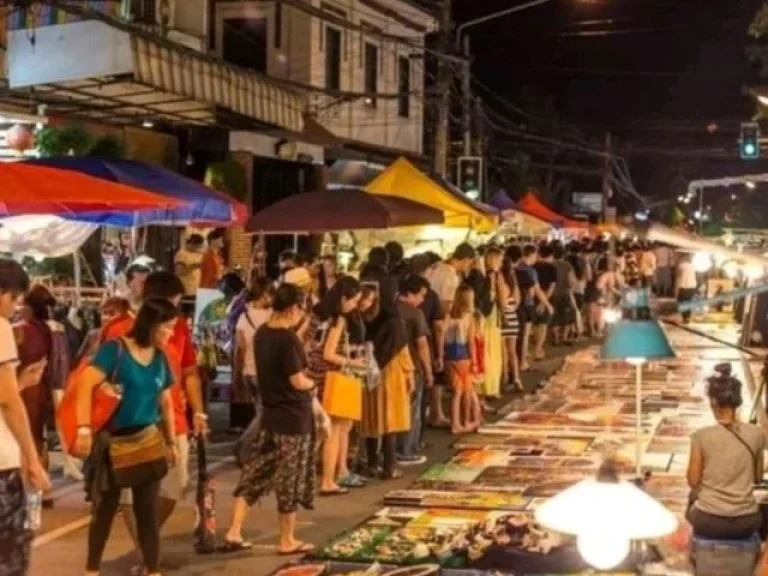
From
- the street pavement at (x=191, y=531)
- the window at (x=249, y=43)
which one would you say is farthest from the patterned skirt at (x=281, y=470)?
the window at (x=249, y=43)

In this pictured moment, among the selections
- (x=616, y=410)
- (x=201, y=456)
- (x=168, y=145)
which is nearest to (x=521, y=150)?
(x=168, y=145)

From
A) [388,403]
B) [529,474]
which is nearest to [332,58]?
[388,403]

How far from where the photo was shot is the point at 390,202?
608 inches

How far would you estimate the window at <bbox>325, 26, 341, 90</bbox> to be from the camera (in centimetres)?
2888

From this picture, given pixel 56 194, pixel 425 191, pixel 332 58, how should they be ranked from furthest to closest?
pixel 332 58 < pixel 425 191 < pixel 56 194

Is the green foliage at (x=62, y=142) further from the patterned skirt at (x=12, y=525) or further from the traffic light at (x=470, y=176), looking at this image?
the traffic light at (x=470, y=176)

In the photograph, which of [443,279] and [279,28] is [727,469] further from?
[279,28]

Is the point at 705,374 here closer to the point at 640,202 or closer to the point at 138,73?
the point at 138,73

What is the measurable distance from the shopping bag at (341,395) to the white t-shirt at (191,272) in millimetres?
5563

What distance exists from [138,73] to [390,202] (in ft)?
10.8

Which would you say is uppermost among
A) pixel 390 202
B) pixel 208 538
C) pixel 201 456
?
pixel 390 202

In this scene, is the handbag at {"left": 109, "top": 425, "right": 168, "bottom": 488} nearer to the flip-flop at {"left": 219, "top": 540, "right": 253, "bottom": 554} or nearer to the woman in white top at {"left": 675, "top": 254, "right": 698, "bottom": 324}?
the flip-flop at {"left": 219, "top": 540, "right": 253, "bottom": 554}

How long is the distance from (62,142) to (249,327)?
416cm

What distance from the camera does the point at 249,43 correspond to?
88.1 feet
